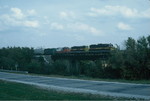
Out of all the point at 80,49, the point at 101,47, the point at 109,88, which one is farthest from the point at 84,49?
the point at 109,88

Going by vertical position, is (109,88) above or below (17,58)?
below

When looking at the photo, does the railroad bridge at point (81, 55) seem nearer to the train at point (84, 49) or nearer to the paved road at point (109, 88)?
the train at point (84, 49)

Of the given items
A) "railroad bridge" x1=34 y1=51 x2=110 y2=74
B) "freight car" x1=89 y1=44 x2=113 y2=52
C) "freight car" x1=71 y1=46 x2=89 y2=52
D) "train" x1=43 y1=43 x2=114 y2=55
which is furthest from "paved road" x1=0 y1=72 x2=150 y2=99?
"freight car" x1=71 y1=46 x2=89 y2=52

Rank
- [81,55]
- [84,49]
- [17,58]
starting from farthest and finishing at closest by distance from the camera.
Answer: [17,58] → [81,55] → [84,49]

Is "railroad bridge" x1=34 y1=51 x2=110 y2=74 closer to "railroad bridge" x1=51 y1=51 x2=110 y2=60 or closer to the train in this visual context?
"railroad bridge" x1=51 y1=51 x2=110 y2=60

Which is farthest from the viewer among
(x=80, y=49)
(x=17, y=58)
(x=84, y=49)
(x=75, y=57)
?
(x=17, y=58)

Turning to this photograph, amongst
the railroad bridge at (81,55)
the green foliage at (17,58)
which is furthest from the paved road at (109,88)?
the green foliage at (17,58)

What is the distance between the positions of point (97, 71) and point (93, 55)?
13325 millimetres

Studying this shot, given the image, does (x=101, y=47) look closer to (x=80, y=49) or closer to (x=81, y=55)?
(x=81, y=55)

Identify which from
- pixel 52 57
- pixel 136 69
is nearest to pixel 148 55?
pixel 136 69

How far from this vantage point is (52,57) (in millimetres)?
68875

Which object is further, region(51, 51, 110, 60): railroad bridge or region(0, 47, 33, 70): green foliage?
region(0, 47, 33, 70): green foliage

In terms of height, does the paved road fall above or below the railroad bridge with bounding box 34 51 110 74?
below

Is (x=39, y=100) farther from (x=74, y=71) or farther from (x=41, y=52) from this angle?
(x=41, y=52)
